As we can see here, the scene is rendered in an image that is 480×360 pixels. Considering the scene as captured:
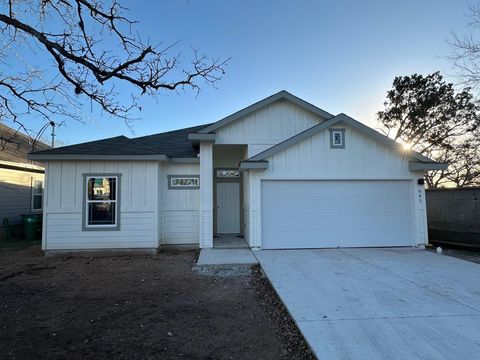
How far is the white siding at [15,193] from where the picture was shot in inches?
496

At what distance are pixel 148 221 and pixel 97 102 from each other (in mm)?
3892

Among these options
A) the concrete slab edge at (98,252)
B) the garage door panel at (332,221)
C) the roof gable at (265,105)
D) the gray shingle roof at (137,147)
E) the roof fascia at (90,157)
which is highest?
the roof gable at (265,105)

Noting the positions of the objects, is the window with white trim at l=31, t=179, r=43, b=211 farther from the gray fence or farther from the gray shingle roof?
the gray fence

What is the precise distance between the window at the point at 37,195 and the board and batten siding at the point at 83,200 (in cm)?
645

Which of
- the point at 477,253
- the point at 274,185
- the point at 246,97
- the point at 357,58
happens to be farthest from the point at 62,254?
the point at 477,253

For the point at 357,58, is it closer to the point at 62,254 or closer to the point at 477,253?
the point at 477,253

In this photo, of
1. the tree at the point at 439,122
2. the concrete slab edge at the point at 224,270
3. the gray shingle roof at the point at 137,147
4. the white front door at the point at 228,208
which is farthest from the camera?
the tree at the point at 439,122

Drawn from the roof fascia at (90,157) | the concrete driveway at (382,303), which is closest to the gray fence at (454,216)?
the concrete driveway at (382,303)

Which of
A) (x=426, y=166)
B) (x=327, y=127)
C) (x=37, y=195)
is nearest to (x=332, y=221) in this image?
(x=327, y=127)

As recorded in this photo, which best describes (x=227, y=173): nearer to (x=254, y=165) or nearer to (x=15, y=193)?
(x=254, y=165)

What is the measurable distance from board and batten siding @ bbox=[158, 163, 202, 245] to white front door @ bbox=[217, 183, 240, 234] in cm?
186

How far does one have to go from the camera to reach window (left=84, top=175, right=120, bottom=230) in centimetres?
934

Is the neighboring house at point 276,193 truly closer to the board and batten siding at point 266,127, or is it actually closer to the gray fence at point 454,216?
the board and batten siding at point 266,127

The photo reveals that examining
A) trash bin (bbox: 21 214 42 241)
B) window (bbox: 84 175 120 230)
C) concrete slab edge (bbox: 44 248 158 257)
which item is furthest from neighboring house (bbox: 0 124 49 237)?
concrete slab edge (bbox: 44 248 158 257)
